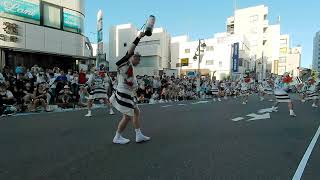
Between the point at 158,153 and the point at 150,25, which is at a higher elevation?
the point at 150,25

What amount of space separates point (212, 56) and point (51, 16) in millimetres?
45216

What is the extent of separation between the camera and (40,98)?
468 inches

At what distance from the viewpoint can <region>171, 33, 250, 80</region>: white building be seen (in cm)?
6444

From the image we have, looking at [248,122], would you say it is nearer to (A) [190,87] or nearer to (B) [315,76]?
(B) [315,76]

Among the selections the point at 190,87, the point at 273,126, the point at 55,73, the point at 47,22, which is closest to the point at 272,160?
the point at 273,126

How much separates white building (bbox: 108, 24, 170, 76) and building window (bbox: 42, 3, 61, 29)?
32015mm

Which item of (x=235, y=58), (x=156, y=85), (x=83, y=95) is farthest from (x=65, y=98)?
(x=235, y=58)

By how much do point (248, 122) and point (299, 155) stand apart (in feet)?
12.3

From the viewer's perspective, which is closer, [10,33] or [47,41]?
[10,33]

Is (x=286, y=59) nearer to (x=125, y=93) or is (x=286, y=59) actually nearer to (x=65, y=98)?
(x=65, y=98)

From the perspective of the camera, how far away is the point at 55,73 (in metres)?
15.1

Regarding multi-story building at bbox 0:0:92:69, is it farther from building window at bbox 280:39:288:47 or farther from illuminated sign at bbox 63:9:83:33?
building window at bbox 280:39:288:47

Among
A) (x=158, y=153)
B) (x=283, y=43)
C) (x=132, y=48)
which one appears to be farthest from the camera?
(x=283, y=43)

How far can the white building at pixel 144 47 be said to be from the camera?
194 feet
